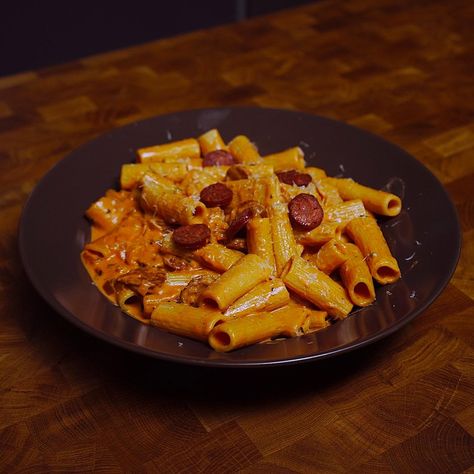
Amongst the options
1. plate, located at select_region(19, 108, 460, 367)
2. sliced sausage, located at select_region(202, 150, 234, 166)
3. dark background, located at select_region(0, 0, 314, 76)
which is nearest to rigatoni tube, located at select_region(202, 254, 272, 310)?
plate, located at select_region(19, 108, 460, 367)

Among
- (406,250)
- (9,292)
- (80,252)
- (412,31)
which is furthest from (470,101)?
(9,292)

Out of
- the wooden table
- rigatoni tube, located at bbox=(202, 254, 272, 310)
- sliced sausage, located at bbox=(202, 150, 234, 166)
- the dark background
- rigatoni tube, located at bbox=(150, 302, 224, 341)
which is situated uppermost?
rigatoni tube, located at bbox=(202, 254, 272, 310)

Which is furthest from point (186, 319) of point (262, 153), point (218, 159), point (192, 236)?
point (262, 153)

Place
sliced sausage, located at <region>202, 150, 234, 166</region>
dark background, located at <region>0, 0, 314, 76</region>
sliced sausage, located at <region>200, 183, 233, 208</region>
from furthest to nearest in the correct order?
1. dark background, located at <region>0, 0, 314, 76</region>
2. sliced sausage, located at <region>202, 150, 234, 166</region>
3. sliced sausage, located at <region>200, 183, 233, 208</region>

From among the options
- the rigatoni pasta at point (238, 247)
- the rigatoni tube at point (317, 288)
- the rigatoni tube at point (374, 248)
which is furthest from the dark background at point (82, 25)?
the rigatoni tube at point (317, 288)

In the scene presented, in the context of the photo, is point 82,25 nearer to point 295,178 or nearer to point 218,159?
point 218,159

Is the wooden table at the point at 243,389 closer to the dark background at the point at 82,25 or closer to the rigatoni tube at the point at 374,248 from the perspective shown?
the rigatoni tube at the point at 374,248

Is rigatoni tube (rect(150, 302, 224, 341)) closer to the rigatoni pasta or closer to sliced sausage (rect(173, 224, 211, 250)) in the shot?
the rigatoni pasta
